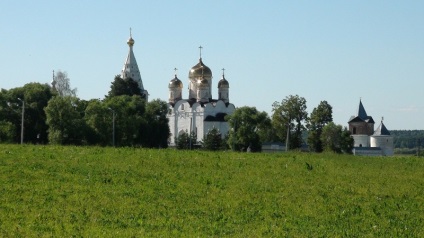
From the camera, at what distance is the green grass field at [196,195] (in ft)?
50.1

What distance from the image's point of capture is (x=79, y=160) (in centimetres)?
2278

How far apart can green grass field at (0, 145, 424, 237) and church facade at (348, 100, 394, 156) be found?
73843 millimetres

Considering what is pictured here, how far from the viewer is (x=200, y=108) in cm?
9562

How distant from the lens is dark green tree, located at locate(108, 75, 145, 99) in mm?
84000

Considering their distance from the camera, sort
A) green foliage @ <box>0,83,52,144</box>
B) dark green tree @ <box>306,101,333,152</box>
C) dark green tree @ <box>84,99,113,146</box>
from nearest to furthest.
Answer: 1. green foliage @ <box>0,83,52,144</box>
2. dark green tree @ <box>84,99,113,146</box>
3. dark green tree @ <box>306,101,333,152</box>

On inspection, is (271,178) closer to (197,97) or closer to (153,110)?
(153,110)

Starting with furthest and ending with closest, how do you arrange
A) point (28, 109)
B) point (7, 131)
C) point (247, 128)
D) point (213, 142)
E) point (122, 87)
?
point (122, 87), point (213, 142), point (247, 128), point (28, 109), point (7, 131)

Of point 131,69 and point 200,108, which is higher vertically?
point 131,69

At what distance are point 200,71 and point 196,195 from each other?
78792mm

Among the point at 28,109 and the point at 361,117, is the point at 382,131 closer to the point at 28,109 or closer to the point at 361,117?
the point at 361,117

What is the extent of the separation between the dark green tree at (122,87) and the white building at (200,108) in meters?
9.71

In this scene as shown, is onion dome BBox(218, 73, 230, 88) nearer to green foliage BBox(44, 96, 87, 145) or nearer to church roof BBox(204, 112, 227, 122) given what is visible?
church roof BBox(204, 112, 227, 122)

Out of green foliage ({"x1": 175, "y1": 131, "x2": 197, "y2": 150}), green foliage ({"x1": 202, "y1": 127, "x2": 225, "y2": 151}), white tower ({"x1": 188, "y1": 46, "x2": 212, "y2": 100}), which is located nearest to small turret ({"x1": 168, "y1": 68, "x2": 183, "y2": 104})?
white tower ({"x1": 188, "y1": 46, "x2": 212, "y2": 100})

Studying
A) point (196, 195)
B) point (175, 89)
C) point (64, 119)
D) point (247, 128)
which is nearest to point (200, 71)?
point (175, 89)
